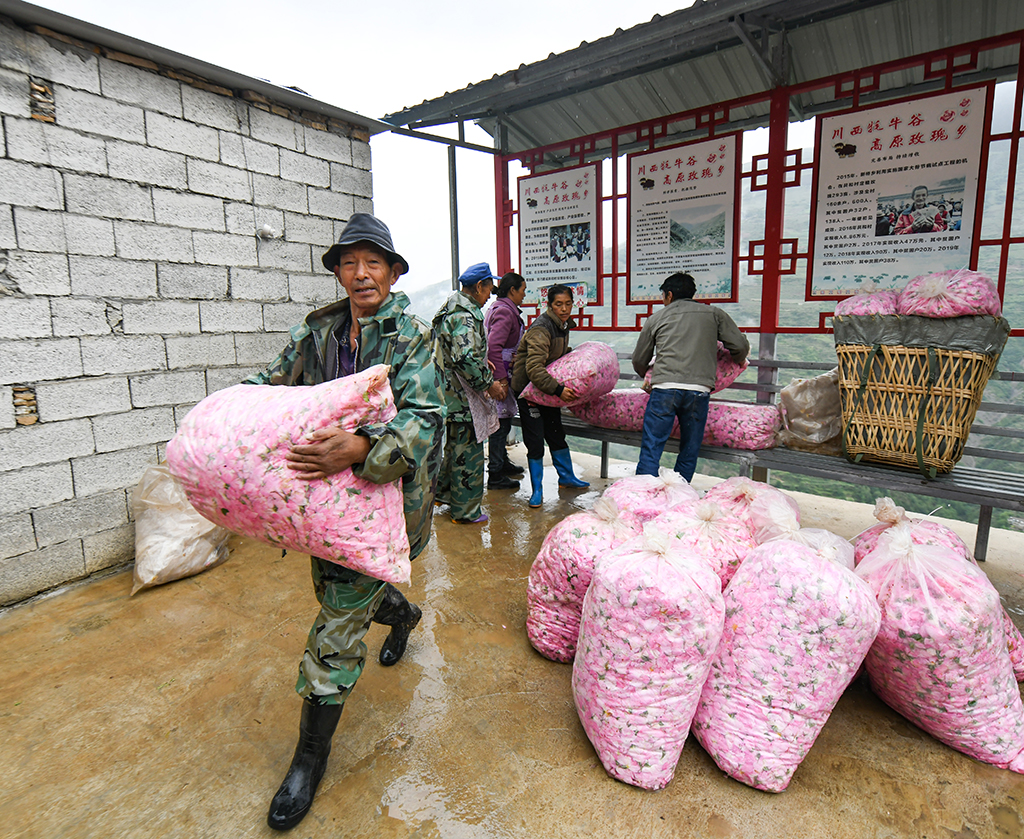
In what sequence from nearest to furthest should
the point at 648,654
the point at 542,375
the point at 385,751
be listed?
the point at 648,654 → the point at 385,751 → the point at 542,375

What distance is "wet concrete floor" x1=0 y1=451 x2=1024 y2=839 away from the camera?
164 centimetres

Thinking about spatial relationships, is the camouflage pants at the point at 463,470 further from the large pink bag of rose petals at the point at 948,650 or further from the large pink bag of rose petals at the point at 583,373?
the large pink bag of rose petals at the point at 948,650

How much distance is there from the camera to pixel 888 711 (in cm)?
211

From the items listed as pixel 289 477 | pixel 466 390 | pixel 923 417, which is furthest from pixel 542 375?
pixel 289 477

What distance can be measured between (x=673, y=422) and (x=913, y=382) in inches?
52.3

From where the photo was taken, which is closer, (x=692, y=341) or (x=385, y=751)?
(x=385, y=751)

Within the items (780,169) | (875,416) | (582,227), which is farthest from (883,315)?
(582,227)

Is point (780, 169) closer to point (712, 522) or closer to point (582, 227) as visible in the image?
point (582, 227)

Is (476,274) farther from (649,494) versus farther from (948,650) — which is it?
(948,650)

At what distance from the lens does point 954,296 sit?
2729 millimetres

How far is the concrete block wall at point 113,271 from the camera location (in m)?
2.83

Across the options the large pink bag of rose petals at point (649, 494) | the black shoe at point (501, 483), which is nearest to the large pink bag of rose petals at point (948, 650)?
the large pink bag of rose petals at point (649, 494)

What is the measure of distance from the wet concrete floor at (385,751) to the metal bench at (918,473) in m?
0.56

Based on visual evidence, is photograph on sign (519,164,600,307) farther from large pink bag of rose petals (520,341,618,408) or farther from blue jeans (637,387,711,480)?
blue jeans (637,387,711,480)
